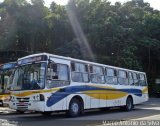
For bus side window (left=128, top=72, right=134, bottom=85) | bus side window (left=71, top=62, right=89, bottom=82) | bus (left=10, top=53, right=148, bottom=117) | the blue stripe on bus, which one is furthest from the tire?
bus side window (left=128, top=72, right=134, bottom=85)

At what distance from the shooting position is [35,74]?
16.1 meters

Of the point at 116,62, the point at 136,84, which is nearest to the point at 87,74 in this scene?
the point at 136,84

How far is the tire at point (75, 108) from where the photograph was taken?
1712 centimetres

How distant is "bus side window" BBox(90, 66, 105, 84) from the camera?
19.2 meters

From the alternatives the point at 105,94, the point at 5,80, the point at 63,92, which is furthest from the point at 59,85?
the point at 5,80

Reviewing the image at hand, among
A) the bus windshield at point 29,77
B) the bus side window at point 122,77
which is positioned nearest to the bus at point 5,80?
the bus windshield at point 29,77

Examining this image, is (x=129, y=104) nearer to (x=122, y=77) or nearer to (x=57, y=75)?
(x=122, y=77)

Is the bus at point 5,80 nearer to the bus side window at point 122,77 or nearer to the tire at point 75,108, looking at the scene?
the bus side window at point 122,77

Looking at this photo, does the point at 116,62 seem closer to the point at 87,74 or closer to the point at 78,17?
the point at 78,17

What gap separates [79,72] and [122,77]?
5416 mm

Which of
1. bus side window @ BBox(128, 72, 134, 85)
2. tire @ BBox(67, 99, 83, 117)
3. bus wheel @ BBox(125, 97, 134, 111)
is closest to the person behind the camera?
tire @ BBox(67, 99, 83, 117)

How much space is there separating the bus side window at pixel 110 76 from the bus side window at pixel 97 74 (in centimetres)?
57

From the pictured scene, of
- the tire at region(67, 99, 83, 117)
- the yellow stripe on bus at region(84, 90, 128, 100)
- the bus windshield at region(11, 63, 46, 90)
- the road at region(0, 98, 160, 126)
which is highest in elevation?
the bus windshield at region(11, 63, 46, 90)

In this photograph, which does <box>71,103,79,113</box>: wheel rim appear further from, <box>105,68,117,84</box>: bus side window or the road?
<box>105,68,117,84</box>: bus side window
